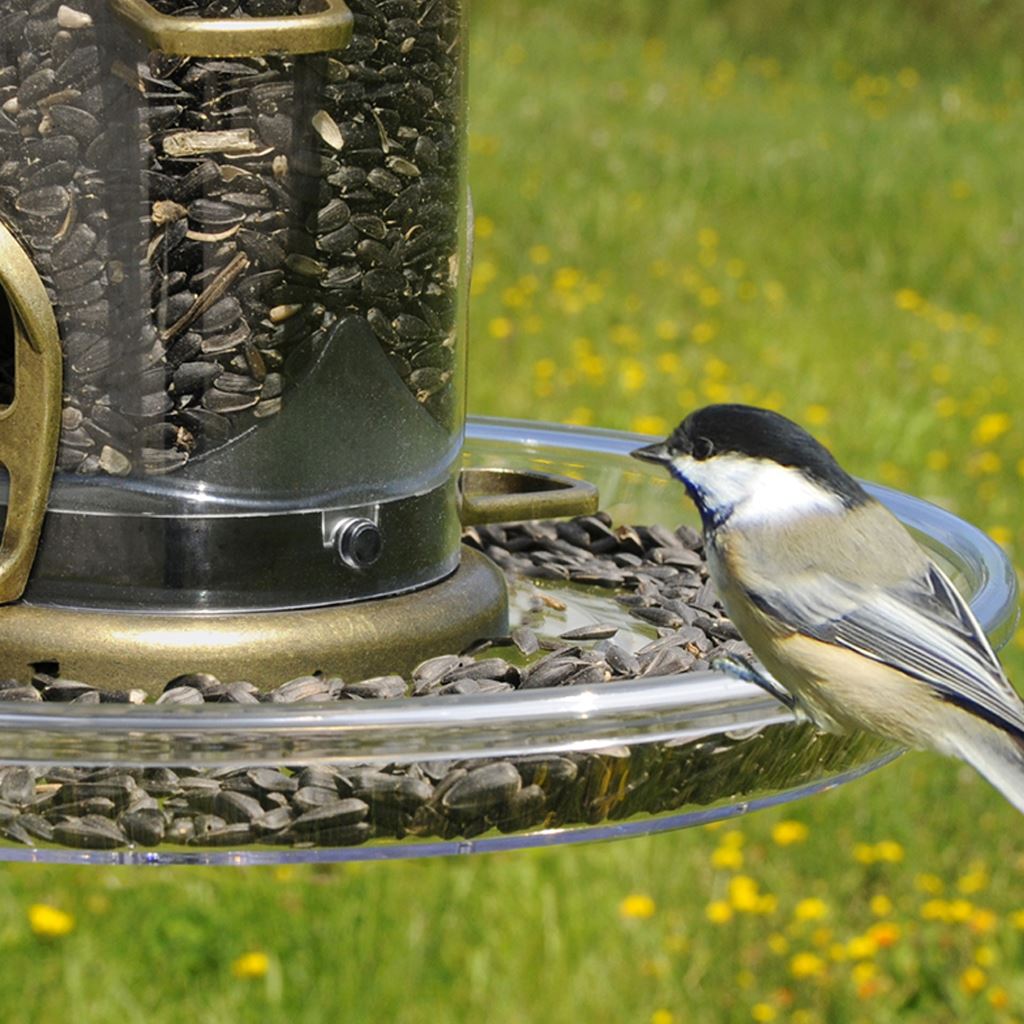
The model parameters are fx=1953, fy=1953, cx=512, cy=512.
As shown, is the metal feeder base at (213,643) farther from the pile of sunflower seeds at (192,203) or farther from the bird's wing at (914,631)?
the bird's wing at (914,631)

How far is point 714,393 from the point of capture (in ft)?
23.7

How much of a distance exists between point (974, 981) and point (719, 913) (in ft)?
1.86

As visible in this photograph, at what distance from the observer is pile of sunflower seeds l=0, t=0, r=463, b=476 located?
2.34 m

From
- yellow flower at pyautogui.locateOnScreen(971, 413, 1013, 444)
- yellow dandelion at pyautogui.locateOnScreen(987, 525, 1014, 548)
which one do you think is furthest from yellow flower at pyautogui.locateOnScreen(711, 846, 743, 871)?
yellow flower at pyautogui.locateOnScreen(971, 413, 1013, 444)

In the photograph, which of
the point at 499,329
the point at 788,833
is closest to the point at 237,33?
the point at 788,833

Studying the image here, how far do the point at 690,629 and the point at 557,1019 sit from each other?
1.68 meters

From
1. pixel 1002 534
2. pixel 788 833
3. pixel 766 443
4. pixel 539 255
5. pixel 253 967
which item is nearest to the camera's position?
pixel 766 443

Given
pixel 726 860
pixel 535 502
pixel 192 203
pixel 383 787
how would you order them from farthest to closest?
pixel 726 860 < pixel 535 502 < pixel 192 203 < pixel 383 787

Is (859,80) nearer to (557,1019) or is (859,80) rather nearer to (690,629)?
(557,1019)

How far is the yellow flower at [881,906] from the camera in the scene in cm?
439

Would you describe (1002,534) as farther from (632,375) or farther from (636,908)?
(636,908)

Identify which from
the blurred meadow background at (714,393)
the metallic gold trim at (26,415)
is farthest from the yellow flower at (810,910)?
the metallic gold trim at (26,415)

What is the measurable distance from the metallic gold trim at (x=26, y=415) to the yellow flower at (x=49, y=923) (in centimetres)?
201

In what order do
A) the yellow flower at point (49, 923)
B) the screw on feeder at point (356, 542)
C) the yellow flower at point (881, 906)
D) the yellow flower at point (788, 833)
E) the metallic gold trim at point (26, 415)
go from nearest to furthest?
the metallic gold trim at point (26, 415) < the screw on feeder at point (356, 542) < the yellow flower at point (49, 923) < the yellow flower at point (881, 906) < the yellow flower at point (788, 833)
